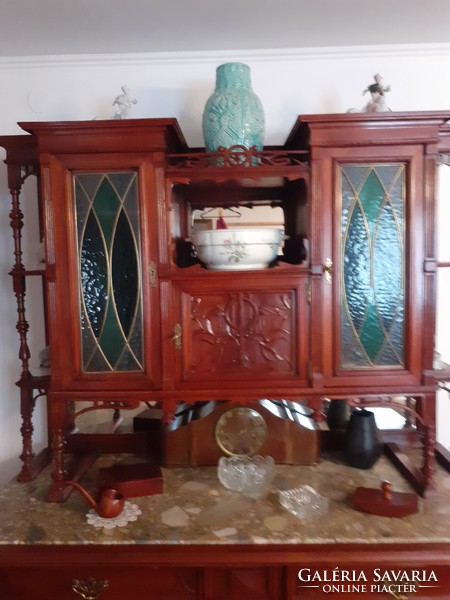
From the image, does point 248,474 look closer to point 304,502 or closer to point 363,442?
point 304,502

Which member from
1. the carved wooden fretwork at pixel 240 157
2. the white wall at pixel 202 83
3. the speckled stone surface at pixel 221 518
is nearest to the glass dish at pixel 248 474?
the speckled stone surface at pixel 221 518

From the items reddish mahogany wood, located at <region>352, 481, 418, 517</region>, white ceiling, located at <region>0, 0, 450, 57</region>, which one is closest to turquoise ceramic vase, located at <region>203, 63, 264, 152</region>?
white ceiling, located at <region>0, 0, 450, 57</region>

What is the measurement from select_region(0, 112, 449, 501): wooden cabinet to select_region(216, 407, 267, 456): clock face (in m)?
0.21

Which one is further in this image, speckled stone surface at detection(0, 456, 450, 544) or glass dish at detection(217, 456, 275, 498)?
glass dish at detection(217, 456, 275, 498)

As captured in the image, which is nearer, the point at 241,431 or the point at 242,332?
the point at 242,332

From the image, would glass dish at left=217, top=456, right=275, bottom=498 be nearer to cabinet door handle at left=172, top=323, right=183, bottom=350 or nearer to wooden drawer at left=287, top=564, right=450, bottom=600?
wooden drawer at left=287, top=564, right=450, bottom=600

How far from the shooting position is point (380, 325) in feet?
4.20

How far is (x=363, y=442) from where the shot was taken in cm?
145

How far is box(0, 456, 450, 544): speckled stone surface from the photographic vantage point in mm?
1136

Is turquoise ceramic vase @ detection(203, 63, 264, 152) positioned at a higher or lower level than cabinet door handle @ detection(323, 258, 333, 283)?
higher

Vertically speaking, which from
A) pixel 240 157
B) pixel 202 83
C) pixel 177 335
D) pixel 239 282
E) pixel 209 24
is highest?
pixel 209 24

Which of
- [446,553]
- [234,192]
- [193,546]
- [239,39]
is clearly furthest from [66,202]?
[446,553]

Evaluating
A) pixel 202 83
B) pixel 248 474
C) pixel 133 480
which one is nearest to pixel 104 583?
pixel 133 480

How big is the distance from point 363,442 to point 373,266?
0.58m
